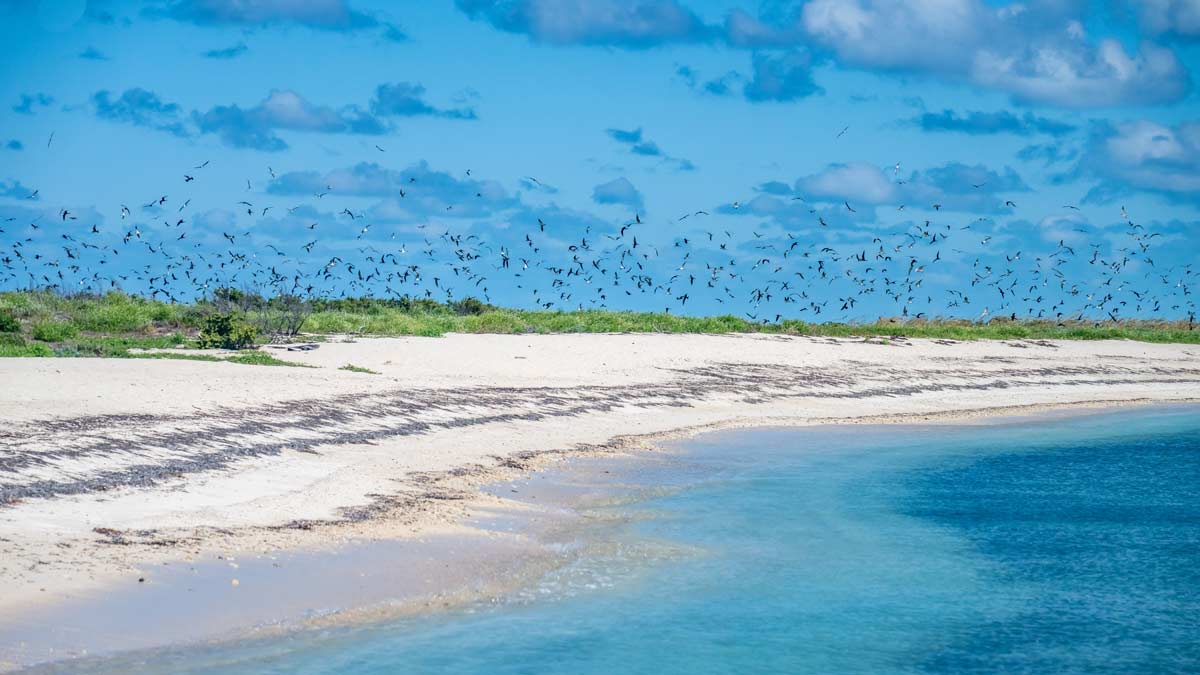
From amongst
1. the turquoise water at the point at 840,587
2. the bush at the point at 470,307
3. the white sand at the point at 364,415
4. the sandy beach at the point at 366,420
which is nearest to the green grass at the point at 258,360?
the sandy beach at the point at 366,420

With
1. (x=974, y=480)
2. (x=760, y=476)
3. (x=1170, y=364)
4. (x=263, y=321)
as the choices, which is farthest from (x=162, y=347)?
(x=1170, y=364)

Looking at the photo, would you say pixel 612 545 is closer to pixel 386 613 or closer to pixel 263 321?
pixel 386 613

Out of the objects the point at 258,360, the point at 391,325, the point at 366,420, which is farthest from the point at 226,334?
the point at 366,420

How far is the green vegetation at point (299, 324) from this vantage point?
3158 cm

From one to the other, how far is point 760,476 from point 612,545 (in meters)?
6.60

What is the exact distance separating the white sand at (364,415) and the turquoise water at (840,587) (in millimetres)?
2417

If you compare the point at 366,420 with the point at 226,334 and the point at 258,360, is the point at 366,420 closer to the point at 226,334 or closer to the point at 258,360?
the point at 258,360

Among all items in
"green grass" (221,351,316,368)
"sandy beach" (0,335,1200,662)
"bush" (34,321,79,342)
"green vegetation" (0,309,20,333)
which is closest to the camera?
"sandy beach" (0,335,1200,662)

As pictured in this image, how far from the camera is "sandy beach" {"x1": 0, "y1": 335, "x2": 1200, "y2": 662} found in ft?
42.1

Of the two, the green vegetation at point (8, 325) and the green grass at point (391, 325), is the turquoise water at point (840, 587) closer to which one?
the green grass at point (391, 325)

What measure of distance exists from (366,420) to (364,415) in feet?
1.09

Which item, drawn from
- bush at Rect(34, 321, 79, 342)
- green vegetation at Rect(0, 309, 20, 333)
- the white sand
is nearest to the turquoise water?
the white sand

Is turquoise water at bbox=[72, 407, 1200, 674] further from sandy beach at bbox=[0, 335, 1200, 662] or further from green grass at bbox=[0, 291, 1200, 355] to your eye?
green grass at bbox=[0, 291, 1200, 355]

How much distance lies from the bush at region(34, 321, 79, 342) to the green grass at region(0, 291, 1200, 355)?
1.0 inches
